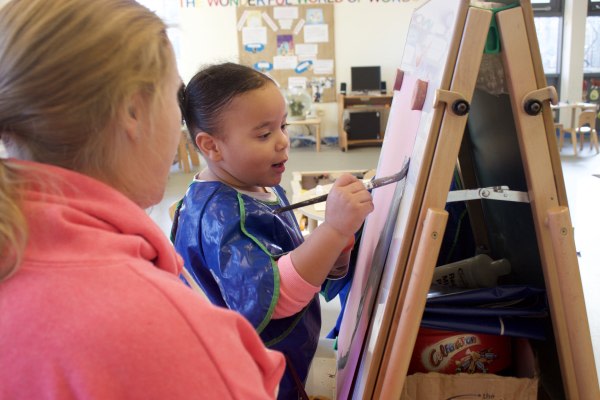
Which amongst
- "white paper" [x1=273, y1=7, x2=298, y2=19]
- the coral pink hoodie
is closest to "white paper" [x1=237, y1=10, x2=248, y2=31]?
"white paper" [x1=273, y1=7, x2=298, y2=19]

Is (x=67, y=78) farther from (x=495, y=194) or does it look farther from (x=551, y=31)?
(x=551, y=31)

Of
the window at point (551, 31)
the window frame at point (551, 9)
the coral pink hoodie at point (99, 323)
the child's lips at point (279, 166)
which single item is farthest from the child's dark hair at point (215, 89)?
the window frame at point (551, 9)

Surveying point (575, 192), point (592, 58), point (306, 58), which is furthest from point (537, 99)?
point (592, 58)

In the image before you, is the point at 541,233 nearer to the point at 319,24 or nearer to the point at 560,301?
the point at 560,301

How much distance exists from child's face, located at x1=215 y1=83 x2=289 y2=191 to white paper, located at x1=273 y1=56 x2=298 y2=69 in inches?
263

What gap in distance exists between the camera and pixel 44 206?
0.44 metres

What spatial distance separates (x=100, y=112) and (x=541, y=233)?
573mm

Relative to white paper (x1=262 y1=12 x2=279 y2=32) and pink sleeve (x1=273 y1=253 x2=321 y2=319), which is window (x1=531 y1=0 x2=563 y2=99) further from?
pink sleeve (x1=273 y1=253 x2=321 y2=319)

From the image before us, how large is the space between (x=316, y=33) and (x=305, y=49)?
266mm

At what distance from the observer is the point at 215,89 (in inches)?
37.0

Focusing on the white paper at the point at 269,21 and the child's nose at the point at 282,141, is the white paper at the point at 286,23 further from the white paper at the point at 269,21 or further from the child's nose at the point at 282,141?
the child's nose at the point at 282,141

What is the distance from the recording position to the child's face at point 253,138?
926 millimetres

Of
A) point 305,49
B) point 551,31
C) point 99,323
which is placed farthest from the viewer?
point 305,49

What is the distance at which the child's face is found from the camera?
3.04 feet
